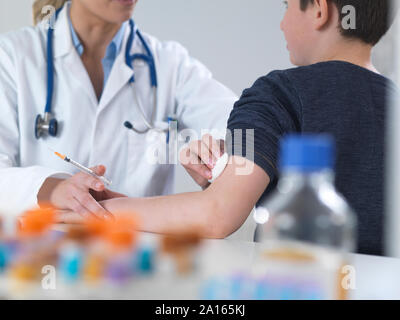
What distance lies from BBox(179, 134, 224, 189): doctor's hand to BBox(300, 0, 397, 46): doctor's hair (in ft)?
0.84

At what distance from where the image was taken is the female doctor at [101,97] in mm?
1011

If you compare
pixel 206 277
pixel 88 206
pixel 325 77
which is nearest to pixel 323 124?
pixel 325 77

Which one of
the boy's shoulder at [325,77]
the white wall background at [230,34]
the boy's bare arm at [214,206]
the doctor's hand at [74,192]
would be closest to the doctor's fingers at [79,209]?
the doctor's hand at [74,192]

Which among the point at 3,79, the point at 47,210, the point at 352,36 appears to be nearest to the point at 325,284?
the point at 352,36

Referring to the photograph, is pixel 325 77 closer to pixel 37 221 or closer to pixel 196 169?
pixel 196 169

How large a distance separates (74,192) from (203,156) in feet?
0.78

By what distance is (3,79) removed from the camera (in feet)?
3.39

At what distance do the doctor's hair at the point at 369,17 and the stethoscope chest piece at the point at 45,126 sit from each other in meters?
0.55

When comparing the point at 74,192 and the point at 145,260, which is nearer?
the point at 145,260

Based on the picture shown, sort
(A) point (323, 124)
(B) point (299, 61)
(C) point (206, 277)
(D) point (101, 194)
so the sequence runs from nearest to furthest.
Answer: (C) point (206, 277) < (A) point (323, 124) < (B) point (299, 61) < (D) point (101, 194)

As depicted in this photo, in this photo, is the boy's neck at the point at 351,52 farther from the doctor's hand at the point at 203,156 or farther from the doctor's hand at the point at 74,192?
the doctor's hand at the point at 74,192

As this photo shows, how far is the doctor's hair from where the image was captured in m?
0.72

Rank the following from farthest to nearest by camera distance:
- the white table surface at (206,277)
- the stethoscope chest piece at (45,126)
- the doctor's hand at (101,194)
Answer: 1. the stethoscope chest piece at (45,126)
2. the doctor's hand at (101,194)
3. the white table surface at (206,277)

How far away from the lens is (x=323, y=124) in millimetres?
652
